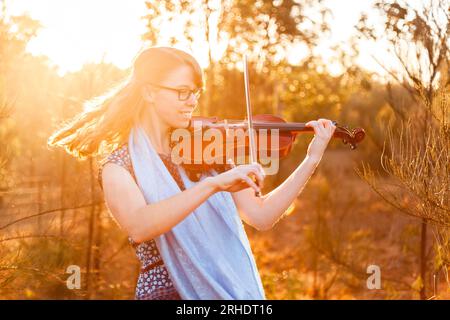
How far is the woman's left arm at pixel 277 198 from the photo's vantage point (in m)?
2.15

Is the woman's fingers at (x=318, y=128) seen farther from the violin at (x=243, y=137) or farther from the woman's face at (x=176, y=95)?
the woman's face at (x=176, y=95)

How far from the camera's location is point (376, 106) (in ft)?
70.0

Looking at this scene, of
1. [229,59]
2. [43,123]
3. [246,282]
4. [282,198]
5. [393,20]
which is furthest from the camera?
[229,59]

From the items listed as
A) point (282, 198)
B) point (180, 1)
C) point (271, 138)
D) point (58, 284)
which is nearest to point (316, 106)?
point (180, 1)

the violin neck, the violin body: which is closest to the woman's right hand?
the violin body

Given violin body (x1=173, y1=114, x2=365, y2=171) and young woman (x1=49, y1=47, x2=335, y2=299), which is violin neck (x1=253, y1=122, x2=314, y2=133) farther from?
young woman (x1=49, y1=47, x2=335, y2=299)

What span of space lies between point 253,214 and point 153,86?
1.80 ft

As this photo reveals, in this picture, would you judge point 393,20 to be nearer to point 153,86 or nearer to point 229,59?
point 153,86

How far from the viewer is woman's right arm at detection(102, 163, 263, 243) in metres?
1.75

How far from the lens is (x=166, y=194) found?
6.67ft

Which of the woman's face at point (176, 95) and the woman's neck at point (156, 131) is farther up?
the woman's face at point (176, 95)
